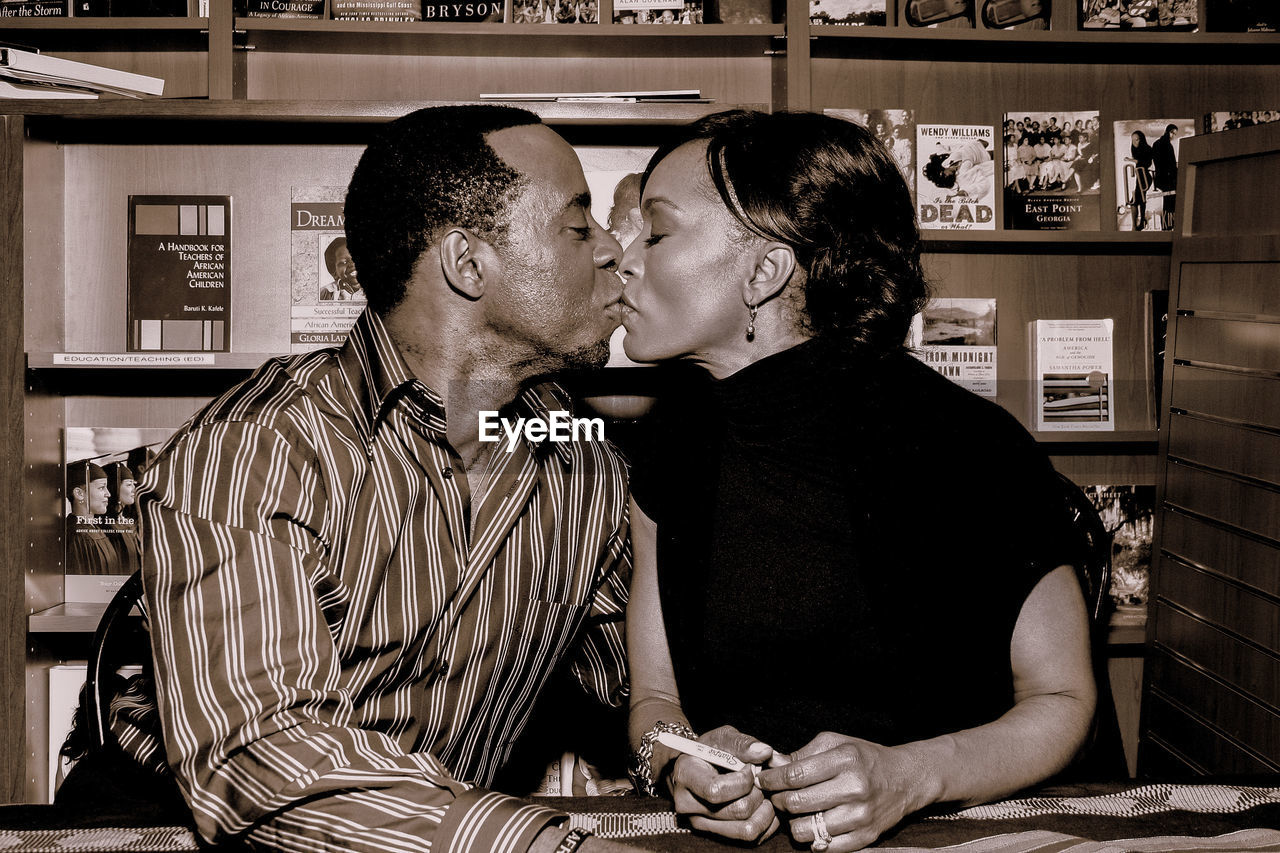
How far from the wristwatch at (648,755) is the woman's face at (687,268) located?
454mm

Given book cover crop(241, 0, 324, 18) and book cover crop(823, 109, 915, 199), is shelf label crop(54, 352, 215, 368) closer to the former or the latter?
book cover crop(241, 0, 324, 18)

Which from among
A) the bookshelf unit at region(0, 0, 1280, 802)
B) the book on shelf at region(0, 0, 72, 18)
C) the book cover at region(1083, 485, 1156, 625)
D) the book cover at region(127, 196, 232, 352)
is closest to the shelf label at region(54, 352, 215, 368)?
the bookshelf unit at region(0, 0, 1280, 802)

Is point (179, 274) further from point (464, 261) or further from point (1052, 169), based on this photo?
point (1052, 169)

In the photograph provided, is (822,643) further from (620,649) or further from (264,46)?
(264,46)

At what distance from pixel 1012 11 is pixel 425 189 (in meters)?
1.58

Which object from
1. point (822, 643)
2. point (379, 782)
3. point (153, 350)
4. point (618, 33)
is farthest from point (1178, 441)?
point (153, 350)

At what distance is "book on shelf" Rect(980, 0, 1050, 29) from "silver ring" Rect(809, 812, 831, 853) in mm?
1905

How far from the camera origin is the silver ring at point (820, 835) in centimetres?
77

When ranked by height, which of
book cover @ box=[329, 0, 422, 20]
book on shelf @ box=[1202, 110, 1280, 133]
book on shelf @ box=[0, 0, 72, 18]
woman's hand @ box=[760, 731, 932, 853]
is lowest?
woman's hand @ box=[760, 731, 932, 853]

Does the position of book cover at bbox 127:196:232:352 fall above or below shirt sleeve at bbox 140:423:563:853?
above

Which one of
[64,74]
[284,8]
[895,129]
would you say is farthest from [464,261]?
[895,129]

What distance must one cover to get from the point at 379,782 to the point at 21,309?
133cm

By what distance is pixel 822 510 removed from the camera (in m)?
1.09

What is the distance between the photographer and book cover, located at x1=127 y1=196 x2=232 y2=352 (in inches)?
76.2
